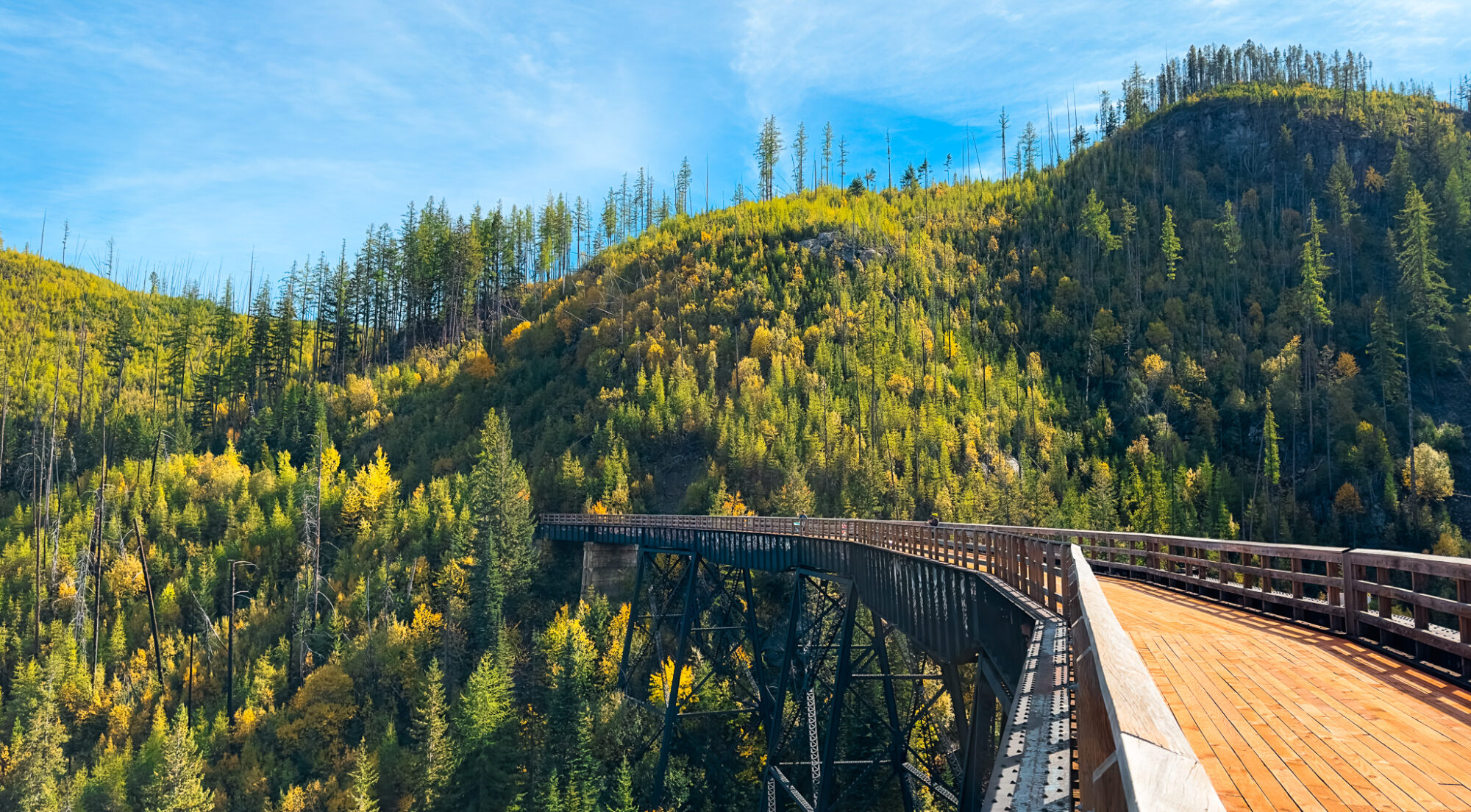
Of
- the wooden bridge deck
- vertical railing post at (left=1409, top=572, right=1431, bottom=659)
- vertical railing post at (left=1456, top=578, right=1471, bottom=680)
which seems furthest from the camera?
vertical railing post at (left=1409, top=572, right=1431, bottom=659)

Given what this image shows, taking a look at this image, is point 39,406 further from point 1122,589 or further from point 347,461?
point 1122,589

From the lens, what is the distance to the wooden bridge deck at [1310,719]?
4.22 metres

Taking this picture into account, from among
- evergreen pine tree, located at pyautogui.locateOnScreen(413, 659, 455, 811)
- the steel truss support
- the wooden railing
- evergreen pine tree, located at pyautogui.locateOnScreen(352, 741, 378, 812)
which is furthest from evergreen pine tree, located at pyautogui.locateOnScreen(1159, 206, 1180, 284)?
the wooden railing

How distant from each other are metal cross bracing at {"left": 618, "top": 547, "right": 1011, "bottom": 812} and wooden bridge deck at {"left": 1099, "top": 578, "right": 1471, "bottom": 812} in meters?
8.08

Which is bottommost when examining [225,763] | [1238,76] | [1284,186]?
[225,763]

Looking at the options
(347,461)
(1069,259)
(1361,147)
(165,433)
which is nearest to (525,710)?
(347,461)

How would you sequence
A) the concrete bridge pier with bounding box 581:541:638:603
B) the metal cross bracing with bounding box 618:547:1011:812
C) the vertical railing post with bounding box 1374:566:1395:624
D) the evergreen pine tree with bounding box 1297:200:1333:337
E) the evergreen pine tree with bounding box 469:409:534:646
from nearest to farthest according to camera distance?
the vertical railing post with bounding box 1374:566:1395:624, the metal cross bracing with bounding box 618:547:1011:812, the concrete bridge pier with bounding box 581:541:638:603, the evergreen pine tree with bounding box 469:409:534:646, the evergreen pine tree with bounding box 1297:200:1333:337

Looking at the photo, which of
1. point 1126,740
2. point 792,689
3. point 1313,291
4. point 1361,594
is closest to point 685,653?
point 792,689

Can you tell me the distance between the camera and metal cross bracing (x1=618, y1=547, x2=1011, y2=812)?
73.2 ft

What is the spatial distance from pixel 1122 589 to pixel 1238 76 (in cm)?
18080

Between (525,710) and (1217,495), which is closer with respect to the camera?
(525,710)

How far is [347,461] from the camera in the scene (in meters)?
73.2

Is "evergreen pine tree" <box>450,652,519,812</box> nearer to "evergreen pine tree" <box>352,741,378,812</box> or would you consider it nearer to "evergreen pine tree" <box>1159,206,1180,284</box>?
"evergreen pine tree" <box>352,741,378,812</box>

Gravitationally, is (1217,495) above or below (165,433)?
below
